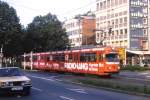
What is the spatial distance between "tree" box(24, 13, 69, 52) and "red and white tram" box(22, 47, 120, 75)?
3262 centimetres

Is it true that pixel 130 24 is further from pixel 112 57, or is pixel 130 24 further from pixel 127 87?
pixel 127 87

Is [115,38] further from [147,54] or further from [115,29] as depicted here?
[147,54]

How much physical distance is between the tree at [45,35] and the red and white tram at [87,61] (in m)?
32.6

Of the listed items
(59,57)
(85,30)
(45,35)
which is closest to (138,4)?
(45,35)

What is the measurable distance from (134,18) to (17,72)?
313 ft

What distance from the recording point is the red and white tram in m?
42.0

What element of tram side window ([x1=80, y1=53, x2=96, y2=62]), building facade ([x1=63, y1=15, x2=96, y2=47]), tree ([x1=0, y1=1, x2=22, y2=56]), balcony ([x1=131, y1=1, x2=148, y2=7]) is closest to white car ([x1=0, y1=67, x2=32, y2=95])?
tram side window ([x1=80, y1=53, x2=96, y2=62])

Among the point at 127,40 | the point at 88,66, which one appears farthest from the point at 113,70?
the point at 127,40

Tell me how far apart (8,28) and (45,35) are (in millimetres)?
17289

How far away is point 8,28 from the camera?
79.0 meters

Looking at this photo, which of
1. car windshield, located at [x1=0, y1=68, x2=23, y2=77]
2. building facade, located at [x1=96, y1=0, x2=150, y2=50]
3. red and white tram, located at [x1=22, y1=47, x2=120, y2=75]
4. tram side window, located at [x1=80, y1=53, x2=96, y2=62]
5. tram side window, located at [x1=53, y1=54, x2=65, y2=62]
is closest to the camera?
car windshield, located at [x1=0, y1=68, x2=23, y2=77]

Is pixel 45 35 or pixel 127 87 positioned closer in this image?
pixel 127 87

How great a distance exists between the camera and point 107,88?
1028 inches

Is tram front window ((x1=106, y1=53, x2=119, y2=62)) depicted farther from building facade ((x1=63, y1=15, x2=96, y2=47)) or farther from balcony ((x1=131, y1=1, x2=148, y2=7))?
building facade ((x1=63, y1=15, x2=96, y2=47))
